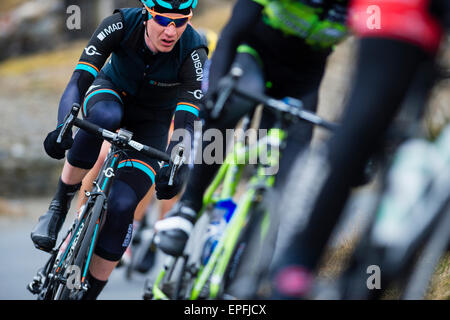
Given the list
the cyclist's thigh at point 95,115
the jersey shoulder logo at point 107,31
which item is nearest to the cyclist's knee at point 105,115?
the cyclist's thigh at point 95,115

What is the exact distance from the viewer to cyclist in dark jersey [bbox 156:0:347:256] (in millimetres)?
3100

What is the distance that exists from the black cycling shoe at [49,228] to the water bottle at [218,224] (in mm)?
951

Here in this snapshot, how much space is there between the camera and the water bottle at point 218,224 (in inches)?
159

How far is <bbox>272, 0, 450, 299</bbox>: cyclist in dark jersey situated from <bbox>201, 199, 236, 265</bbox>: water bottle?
2060 mm

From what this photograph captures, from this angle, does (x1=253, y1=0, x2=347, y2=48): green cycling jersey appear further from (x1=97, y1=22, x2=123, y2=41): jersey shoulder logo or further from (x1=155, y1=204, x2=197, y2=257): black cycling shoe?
(x1=155, y1=204, x2=197, y2=257): black cycling shoe

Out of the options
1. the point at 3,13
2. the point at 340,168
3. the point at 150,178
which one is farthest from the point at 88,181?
the point at 3,13

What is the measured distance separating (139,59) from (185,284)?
1.52 metres

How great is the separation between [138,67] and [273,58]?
899 millimetres

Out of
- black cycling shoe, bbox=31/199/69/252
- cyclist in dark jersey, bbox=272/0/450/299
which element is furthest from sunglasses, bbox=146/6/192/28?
cyclist in dark jersey, bbox=272/0/450/299

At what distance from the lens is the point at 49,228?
3.83 meters

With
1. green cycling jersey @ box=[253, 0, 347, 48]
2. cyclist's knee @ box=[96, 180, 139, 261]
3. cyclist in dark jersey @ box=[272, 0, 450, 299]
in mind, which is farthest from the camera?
cyclist's knee @ box=[96, 180, 139, 261]

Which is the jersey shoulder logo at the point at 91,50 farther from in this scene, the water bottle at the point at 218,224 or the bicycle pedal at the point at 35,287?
the bicycle pedal at the point at 35,287
